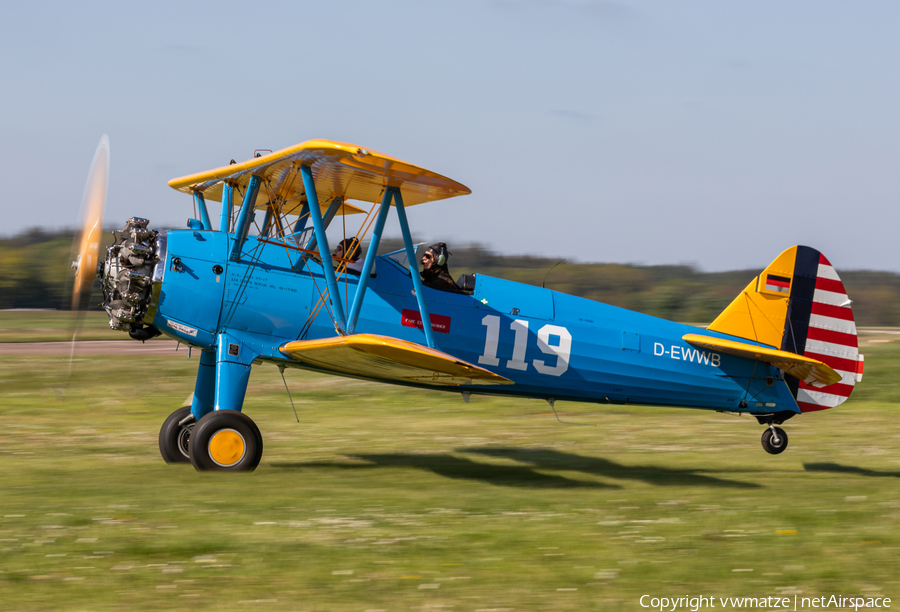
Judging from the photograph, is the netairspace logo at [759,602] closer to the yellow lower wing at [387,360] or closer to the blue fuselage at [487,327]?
the yellow lower wing at [387,360]

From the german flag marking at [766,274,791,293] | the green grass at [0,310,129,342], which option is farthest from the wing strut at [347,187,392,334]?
the green grass at [0,310,129,342]

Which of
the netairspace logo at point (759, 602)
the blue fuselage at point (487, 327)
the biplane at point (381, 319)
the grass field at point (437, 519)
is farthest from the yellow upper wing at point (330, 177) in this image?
the netairspace logo at point (759, 602)

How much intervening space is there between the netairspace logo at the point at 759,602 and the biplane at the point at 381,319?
11.3 feet

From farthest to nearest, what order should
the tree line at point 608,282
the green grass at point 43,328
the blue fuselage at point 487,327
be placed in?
the tree line at point 608,282 < the green grass at point 43,328 < the blue fuselage at point 487,327

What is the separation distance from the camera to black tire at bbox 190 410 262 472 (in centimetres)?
834

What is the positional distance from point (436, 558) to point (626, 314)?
578 cm

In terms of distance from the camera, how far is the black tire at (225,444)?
8344 mm

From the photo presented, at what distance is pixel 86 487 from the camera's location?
773 centimetres

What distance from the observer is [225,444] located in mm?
8438

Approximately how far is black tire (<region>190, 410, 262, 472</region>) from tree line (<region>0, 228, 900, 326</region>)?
20342mm

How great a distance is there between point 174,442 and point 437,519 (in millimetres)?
4261

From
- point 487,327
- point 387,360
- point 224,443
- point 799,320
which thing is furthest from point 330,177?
point 799,320

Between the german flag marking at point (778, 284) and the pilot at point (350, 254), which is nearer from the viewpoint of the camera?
the pilot at point (350, 254)

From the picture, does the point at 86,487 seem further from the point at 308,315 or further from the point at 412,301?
the point at 412,301
